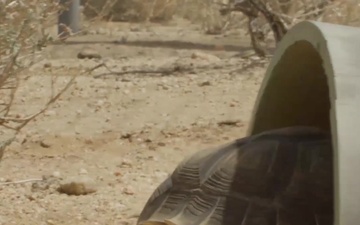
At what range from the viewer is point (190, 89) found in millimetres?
5785

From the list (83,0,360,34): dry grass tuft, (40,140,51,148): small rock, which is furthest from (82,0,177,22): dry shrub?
(40,140,51,148): small rock

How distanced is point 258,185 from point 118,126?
8.58 ft

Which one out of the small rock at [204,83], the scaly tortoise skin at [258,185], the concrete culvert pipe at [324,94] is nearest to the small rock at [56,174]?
the concrete culvert pipe at [324,94]

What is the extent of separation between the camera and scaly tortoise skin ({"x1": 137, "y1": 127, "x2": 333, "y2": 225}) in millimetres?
2371

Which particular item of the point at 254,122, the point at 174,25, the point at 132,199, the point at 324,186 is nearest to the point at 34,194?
the point at 132,199

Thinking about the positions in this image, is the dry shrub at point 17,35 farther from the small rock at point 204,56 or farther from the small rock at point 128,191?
the small rock at point 204,56

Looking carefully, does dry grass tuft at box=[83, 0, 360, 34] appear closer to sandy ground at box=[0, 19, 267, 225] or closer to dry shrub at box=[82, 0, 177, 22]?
dry shrub at box=[82, 0, 177, 22]

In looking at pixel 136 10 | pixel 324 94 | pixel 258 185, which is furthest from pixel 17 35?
pixel 136 10

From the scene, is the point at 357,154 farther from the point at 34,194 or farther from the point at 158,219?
the point at 34,194

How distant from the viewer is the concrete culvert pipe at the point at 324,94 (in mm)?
1996

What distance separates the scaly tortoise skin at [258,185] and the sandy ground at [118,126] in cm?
88

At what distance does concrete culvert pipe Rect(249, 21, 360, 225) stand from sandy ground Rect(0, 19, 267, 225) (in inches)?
30.0

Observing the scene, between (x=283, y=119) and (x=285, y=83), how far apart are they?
0.15 metres

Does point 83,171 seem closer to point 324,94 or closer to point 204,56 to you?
point 324,94
